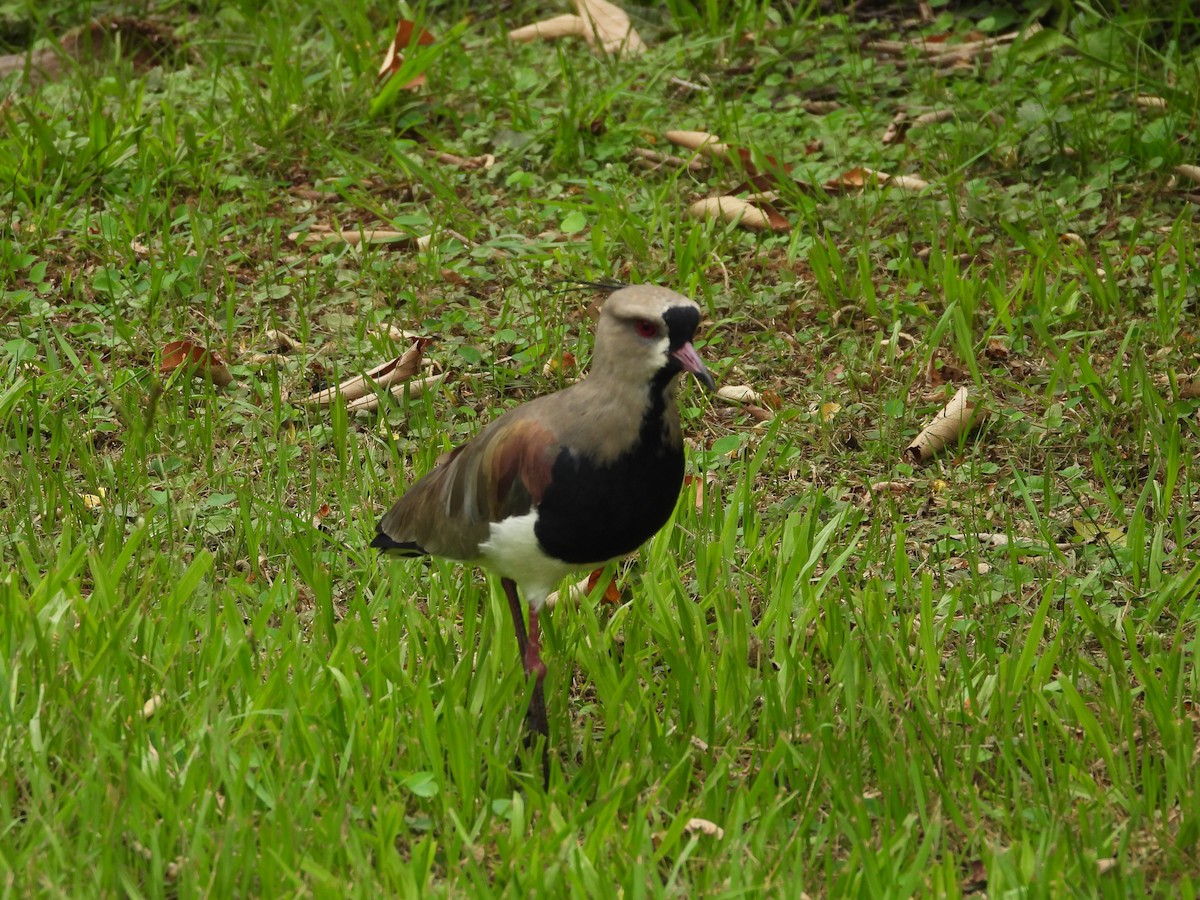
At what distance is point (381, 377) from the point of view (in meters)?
5.18

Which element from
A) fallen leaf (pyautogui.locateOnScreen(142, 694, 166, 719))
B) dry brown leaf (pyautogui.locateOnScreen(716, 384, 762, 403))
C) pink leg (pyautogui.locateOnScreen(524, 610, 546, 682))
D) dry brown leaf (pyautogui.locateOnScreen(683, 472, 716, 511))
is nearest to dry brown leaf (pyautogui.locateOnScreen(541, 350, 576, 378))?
dry brown leaf (pyautogui.locateOnScreen(716, 384, 762, 403))

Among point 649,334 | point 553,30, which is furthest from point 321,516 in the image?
point 553,30

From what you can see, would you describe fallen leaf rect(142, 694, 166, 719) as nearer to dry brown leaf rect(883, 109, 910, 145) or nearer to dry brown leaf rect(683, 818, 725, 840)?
dry brown leaf rect(683, 818, 725, 840)

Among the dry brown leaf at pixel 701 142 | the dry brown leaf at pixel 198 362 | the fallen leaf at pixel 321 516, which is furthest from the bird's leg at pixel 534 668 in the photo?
the dry brown leaf at pixel 701 142

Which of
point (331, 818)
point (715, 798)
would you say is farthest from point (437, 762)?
point (715, 798)

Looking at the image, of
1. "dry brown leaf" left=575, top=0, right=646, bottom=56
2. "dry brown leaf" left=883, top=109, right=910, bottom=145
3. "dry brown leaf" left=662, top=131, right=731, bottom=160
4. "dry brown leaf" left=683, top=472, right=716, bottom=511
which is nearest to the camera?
"dry brown leaf" left=683, top=472, right=716, bottom=511

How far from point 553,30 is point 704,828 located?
15.8 ft

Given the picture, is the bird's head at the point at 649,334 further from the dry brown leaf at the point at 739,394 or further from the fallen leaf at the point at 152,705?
the dry brown leaf at the point at 739,394

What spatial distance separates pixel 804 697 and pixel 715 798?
448 mm

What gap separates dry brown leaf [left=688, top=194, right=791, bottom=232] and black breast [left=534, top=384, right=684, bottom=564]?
2.73m

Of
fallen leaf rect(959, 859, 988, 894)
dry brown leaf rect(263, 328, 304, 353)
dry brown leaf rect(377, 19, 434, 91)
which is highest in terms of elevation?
dry brown leaf rect(377, 19, 434, 91)

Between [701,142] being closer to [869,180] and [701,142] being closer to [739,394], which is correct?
[869,180]

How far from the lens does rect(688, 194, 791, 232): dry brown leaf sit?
5953mm

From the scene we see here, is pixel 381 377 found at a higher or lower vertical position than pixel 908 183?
lower
